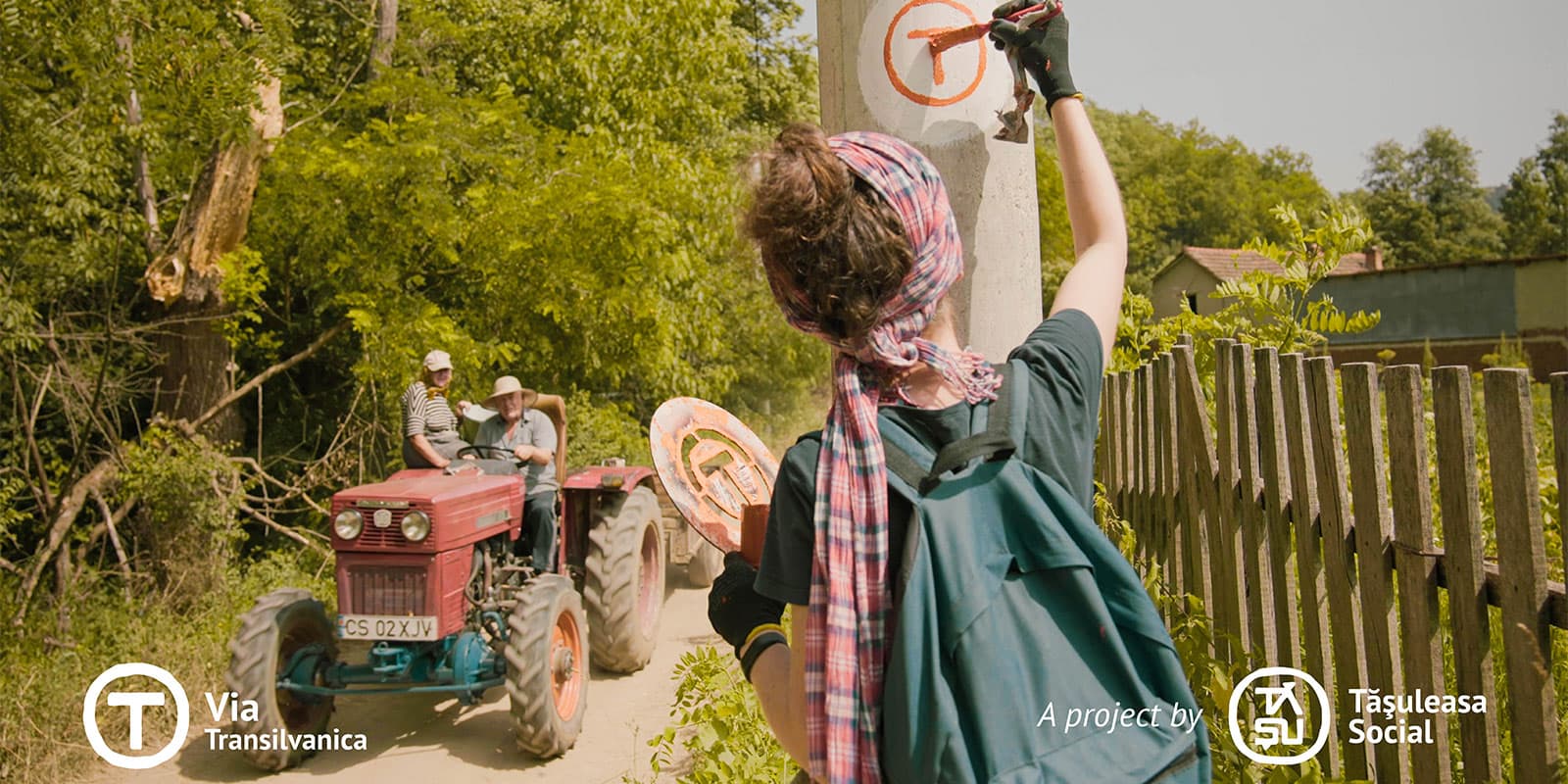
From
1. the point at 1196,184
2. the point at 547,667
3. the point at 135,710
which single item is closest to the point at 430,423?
the point at 135,710

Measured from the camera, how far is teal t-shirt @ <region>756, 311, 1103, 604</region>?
1397 millimetres

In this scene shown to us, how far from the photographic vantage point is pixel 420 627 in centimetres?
587

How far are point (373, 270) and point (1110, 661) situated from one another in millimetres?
9987

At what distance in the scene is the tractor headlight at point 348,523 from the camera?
600 centimetres

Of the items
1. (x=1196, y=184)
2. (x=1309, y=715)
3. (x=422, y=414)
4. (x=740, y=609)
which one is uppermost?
(x=1196, y=184)

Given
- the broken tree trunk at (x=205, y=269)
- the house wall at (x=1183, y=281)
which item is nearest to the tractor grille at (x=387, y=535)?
the broken tree trunk at (x=205, y=269)

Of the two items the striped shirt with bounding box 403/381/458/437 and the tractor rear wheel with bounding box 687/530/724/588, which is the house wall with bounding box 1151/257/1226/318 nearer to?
the tractor rear wheel with bounding box 687/530/724/588

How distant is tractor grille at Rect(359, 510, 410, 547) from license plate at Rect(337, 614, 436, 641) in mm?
374

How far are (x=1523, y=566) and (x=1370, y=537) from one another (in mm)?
423

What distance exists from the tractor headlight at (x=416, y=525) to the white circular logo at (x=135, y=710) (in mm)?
1546

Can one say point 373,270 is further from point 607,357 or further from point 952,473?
point 952,473

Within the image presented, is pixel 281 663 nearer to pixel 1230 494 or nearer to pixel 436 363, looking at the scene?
pixel 436 363

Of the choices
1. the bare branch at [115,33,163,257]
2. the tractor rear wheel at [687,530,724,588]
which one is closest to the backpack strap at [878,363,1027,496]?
the tractor rear wheel at [687,530,724,588]

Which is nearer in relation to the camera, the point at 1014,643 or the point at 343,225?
the point at 1014,643
